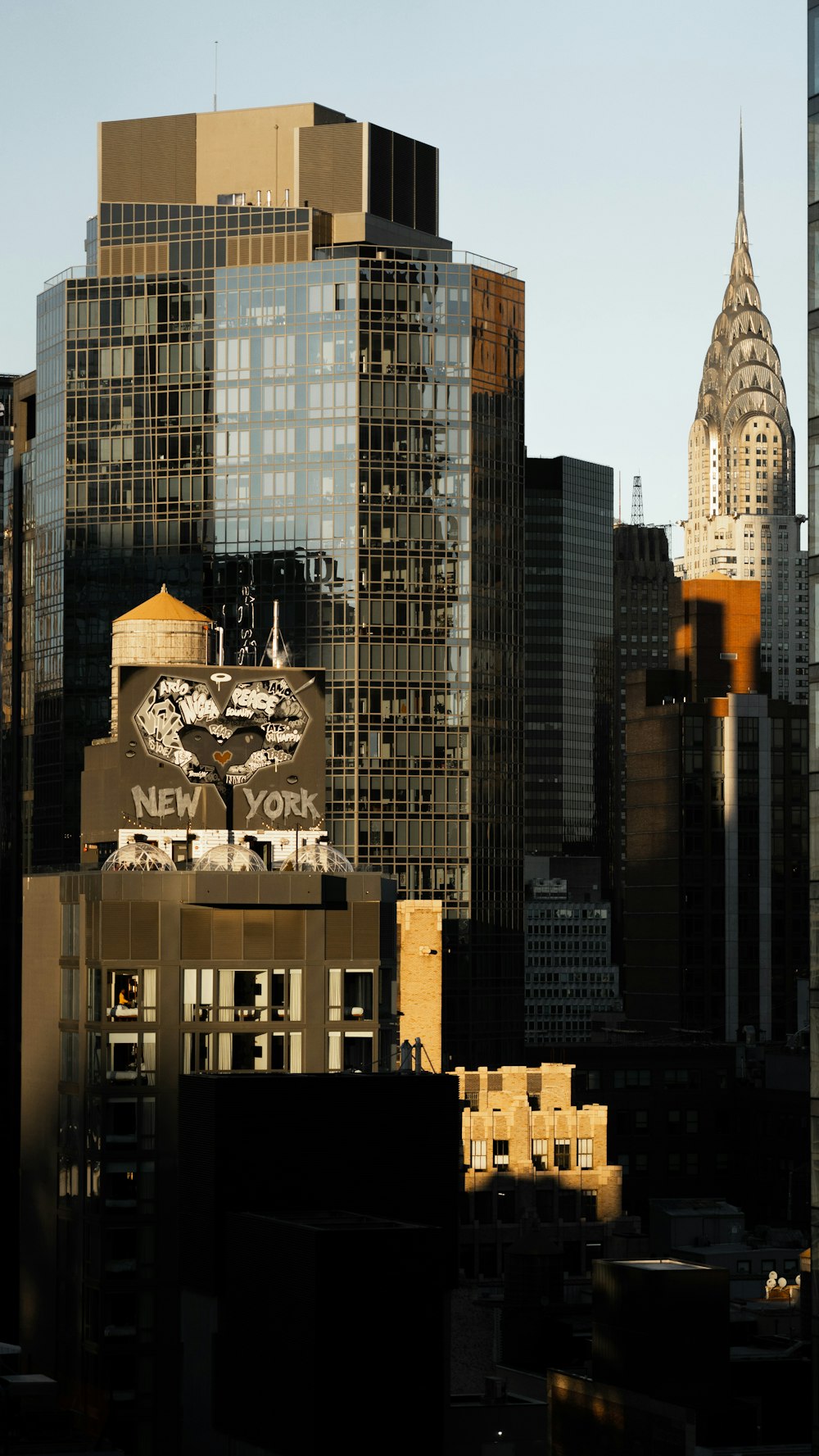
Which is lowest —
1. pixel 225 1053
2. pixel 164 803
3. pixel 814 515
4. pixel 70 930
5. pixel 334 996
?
pixel 225 1053

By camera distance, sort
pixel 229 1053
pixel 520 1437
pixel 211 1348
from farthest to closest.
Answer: pixel 520 1437
pixel 229 1053
pixel 211 1348

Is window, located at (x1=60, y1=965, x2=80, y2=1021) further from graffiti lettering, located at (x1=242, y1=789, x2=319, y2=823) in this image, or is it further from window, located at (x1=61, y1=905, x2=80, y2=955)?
graffiti lettering, located at (x1=242, y1=789, x2=319, y2=823)

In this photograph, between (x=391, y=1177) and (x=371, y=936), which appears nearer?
(x=391, y=1177)

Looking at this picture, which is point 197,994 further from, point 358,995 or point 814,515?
point 814,515

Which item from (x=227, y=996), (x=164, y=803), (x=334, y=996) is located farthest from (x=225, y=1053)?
(x=164, y=803)

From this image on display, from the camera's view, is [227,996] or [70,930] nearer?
[227,996]

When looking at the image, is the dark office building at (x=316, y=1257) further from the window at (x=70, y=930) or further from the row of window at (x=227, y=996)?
the window at (x=70, y=930)

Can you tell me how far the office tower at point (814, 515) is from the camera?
108m

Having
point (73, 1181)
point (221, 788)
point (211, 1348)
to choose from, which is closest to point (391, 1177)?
point (211, 1348)

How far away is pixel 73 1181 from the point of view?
17612 cm

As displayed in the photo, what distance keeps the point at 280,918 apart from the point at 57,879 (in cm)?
1756

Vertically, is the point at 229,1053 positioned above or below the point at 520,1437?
above

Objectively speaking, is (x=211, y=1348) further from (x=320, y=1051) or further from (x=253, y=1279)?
(x=320, y=1051)

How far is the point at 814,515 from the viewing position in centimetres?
10894
